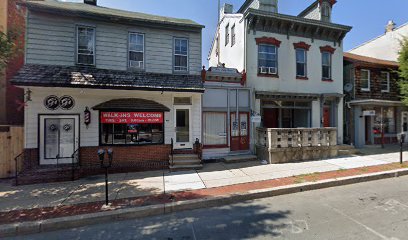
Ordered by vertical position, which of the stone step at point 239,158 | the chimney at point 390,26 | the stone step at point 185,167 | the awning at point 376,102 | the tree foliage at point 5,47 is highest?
the chimney at point 390,26

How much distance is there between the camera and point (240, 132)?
12.0 meters

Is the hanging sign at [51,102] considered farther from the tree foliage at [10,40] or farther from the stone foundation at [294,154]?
the stone foundation at [294,154]

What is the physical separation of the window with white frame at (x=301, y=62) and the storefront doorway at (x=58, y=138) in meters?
12.6

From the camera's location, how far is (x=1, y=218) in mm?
5098

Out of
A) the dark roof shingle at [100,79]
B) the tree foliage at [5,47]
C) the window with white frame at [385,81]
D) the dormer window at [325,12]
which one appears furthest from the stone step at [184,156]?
the window with white frame at [385,81]

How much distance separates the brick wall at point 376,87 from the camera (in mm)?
14625

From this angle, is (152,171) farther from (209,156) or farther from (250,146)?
(250,146)

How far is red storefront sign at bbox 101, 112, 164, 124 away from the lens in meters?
9.55

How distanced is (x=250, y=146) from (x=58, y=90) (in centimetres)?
982

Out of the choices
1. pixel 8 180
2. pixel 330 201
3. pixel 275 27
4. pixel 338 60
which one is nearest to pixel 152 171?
pixel 8 180

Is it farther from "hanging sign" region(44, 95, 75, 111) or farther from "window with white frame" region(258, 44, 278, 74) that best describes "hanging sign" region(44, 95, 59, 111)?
"window with white frame" region(258, 44, 278, 74)

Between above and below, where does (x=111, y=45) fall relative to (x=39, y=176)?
above

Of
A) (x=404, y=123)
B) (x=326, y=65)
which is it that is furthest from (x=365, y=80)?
(x=404, y=123)

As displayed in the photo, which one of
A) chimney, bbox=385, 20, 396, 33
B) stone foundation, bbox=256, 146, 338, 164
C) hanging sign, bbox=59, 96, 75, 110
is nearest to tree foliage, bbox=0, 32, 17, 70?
hanging sign, bbox=59, 96, 75, 110
